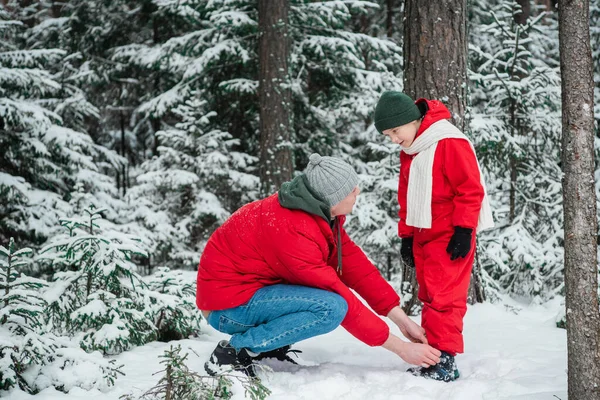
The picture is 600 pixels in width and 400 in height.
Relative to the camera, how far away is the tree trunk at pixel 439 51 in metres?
3.89

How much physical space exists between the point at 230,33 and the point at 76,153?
3.56 metres

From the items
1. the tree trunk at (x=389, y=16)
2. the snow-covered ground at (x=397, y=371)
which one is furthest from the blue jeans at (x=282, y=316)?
the tree trunk at (x=389, y=16)

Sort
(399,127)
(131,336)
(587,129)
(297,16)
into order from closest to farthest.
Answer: (587,129)
(399,127)
(131,336)
(297,16)

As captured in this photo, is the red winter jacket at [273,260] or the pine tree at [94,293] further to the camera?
the pine tree at [94,293]

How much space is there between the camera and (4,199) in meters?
7.43

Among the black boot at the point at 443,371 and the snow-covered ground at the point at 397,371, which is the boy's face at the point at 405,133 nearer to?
the black boot at the point at 443,371

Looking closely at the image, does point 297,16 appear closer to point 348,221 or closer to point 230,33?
point 230,33

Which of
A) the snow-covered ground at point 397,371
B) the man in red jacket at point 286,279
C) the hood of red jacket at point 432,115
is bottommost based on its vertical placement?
the snow-covered ground at point 397,371

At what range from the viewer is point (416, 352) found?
8.95ft

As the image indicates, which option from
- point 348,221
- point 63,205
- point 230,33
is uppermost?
point 230,33

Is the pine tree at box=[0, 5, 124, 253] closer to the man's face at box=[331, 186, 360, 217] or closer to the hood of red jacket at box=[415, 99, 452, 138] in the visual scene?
the man's face at box=[331, 186, 360, 217]

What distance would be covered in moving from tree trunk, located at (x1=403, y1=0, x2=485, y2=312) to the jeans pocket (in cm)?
235

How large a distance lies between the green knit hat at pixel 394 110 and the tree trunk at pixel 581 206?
100cm

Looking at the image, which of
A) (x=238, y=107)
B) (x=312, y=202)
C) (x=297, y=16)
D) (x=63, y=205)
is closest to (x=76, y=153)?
(x=63, y=205)
